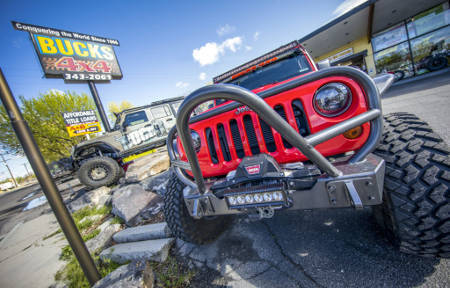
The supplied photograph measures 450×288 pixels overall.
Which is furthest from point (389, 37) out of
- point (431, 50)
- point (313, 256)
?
point (313, 256)

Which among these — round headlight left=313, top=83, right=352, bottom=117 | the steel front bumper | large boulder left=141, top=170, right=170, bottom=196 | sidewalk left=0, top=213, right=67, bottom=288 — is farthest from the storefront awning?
sidewalk left=0, top=213, right=67, bottom=288

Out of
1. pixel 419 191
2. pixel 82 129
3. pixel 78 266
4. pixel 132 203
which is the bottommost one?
pixel 78 266

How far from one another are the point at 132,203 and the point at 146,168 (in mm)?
1834

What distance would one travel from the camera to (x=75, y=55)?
10094 mm

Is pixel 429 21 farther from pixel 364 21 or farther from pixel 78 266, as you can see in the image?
pixel 78 266

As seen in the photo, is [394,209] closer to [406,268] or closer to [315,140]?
[406,268]

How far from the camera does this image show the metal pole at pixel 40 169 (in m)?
1.57

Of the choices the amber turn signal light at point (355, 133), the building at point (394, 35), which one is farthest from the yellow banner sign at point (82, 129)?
the building at point (394, 35)

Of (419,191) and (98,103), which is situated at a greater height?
(98,103)

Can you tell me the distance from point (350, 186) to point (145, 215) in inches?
126

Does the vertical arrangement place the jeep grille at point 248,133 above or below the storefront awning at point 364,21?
below

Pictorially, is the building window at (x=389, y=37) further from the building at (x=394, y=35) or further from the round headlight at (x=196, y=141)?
the round headlight at (x=196, y=141)

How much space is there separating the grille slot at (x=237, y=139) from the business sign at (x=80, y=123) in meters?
11.2

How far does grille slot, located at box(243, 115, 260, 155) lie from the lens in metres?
1.61
